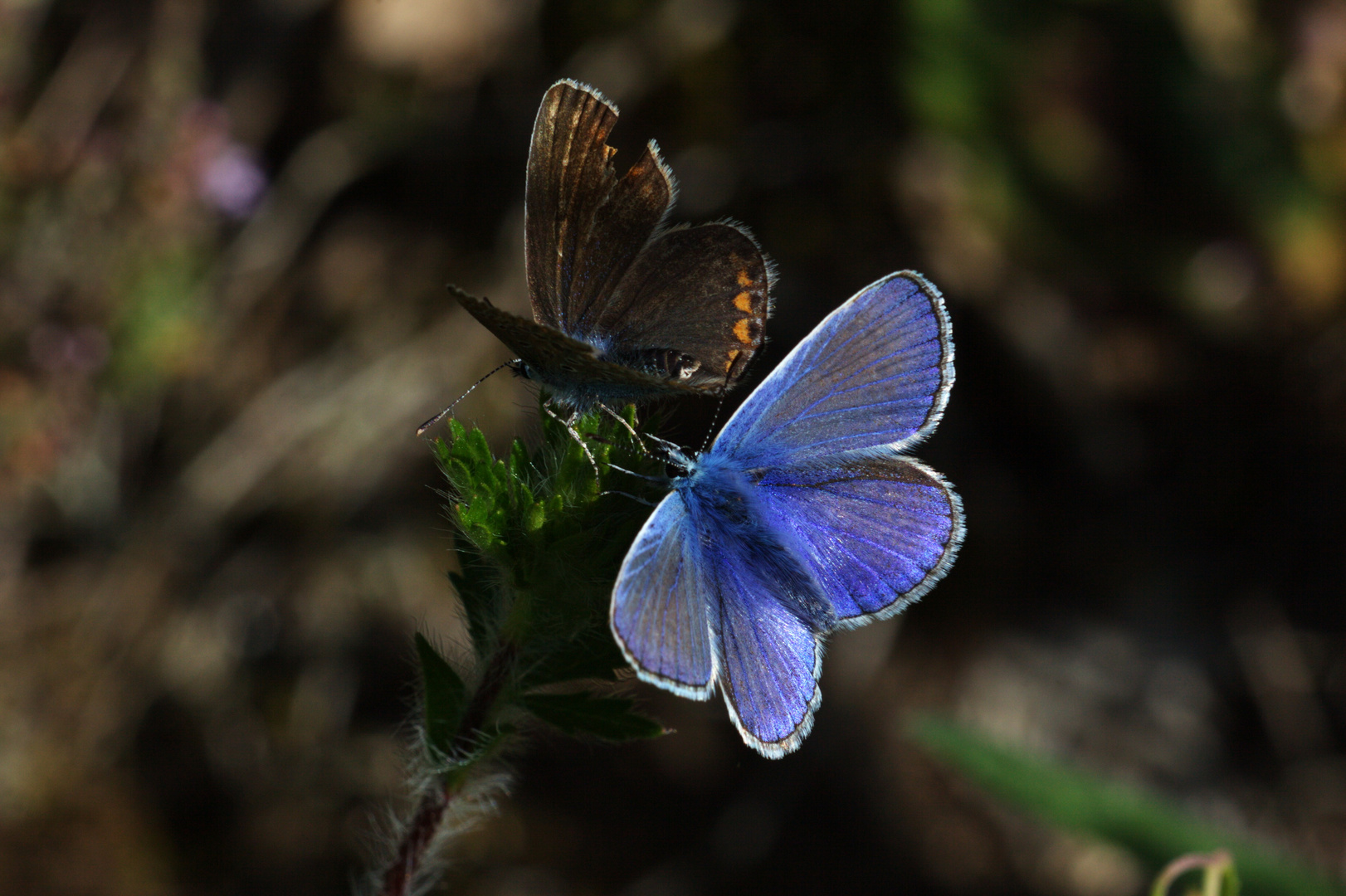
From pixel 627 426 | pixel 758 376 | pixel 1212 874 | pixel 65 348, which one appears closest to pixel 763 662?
pixel 627 426

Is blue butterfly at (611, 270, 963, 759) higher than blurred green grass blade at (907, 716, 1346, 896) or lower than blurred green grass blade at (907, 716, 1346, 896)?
higher

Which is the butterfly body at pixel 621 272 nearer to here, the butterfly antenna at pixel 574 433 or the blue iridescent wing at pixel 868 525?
the butterfly antenna at pixel 574 433

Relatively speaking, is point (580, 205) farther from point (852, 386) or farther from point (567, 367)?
point (852, 386)

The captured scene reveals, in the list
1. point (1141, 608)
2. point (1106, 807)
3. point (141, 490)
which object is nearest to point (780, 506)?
point (1106, 807)

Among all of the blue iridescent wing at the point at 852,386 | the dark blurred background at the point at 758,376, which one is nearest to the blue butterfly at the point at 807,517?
the blue iridescent wing at the point at 852,386

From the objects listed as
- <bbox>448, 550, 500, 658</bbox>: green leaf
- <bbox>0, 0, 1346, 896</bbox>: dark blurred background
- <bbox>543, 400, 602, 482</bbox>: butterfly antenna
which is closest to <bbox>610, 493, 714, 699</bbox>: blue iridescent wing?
<bbox>543, 400, 602, 482</bbox>: butterfly antenna

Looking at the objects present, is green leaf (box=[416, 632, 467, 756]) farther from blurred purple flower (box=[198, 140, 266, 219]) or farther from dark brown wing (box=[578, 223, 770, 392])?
blurred purple flower (box=[198, 140, 266, 219])
